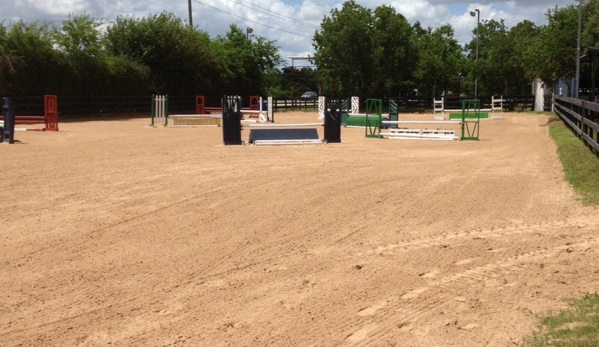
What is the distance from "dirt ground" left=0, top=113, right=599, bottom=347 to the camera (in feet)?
16.3

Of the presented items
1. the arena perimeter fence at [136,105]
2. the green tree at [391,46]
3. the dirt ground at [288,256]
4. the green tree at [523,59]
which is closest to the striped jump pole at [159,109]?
the arena perimeter fence at [136,105]

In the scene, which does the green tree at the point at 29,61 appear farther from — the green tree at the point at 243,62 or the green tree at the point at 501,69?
the green tree at the point at 501,69

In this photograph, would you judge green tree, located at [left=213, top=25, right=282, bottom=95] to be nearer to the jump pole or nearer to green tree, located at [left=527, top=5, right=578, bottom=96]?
green tree, located at [left=527, top=5, right=578, bottom=96]

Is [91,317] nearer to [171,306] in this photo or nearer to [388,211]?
[171,306]

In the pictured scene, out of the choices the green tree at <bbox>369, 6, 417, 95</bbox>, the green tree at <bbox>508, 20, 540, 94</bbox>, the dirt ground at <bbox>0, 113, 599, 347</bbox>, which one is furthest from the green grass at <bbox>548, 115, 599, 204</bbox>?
the green tree at <bbox>369, 6, 417, 95</bbox>

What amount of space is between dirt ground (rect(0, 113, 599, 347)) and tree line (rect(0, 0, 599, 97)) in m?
27.4

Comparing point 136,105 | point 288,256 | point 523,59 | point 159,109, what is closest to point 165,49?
point 136,105

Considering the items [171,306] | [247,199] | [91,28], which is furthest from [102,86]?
[171,306]

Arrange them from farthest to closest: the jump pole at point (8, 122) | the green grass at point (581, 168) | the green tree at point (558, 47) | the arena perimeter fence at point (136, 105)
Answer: the green tree at point (558, 47), the arena perimeter fence at point (136, 105), the jump pole at point (8, 122), the green grass at point (581, 168)

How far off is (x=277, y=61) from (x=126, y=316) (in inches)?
2216

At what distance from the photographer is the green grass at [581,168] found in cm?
998

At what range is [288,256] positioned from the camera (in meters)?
6.77

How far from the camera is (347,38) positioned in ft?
177

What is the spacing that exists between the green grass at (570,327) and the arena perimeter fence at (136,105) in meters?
34.2
